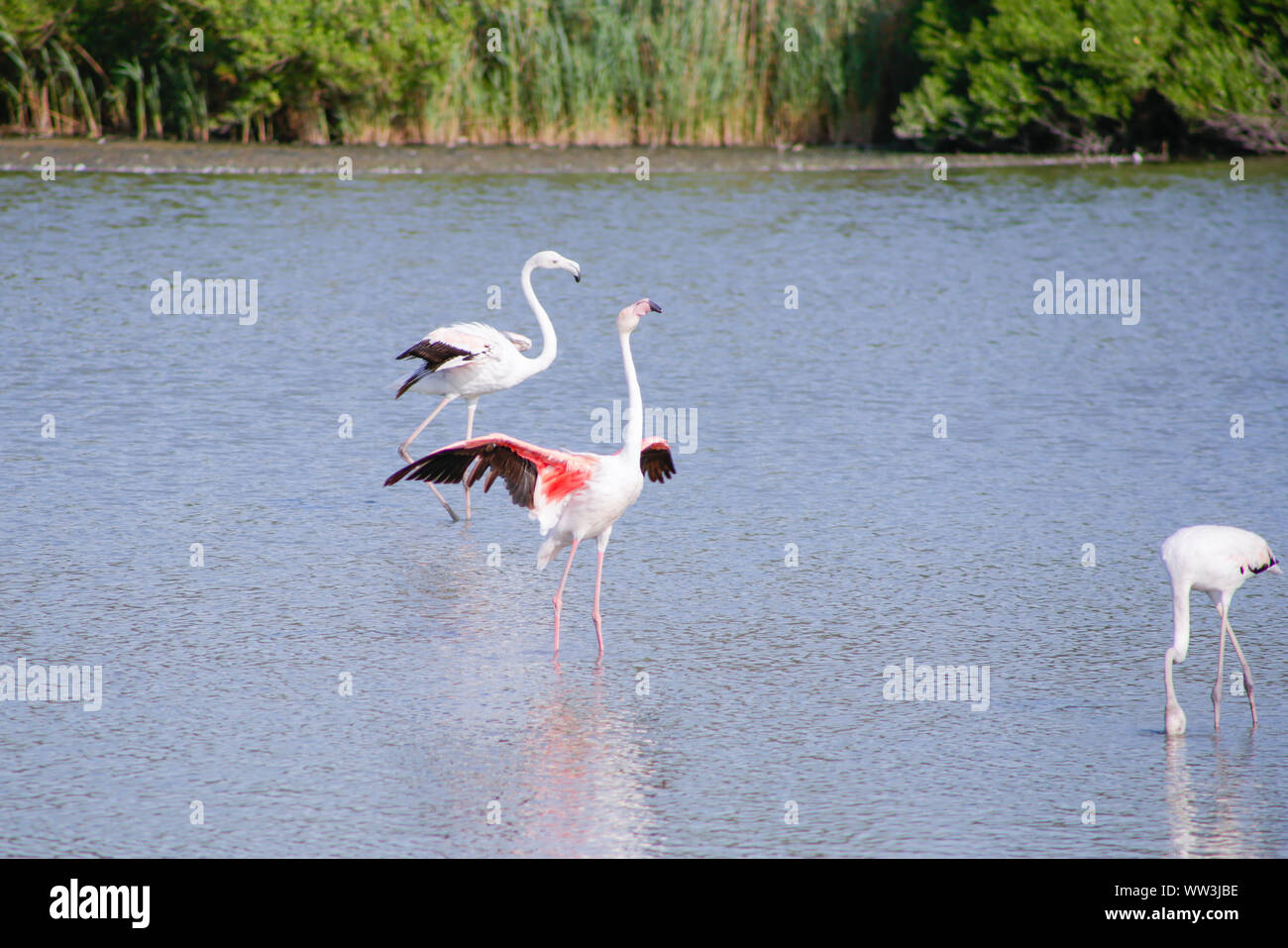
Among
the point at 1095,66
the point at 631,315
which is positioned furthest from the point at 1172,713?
the point at 1095,66

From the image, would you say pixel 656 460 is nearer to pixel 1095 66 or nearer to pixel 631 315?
pixel 631 315

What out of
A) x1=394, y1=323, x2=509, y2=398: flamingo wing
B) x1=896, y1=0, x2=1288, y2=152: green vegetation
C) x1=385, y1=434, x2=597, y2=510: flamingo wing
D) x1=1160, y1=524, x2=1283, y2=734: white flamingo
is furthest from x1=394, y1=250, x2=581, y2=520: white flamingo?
x1=896, y1=0, x2=1288, y2=152: green vegetation

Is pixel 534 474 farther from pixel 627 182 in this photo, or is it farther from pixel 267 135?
pixel 267 135

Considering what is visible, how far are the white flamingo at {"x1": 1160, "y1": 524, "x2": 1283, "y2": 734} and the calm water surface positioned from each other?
0.14 m

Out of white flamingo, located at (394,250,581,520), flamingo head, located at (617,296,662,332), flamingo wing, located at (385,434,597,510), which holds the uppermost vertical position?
flamingo head, located at (617,296,662,332)

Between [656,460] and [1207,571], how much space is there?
275 cm

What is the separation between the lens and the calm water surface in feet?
17.5

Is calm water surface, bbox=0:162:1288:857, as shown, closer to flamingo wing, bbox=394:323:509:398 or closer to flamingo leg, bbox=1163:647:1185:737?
flamingo leg, bbox=1163:647:1185:737

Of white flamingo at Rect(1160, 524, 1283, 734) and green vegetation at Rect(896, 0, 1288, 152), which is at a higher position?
green vegetation at Rect(896, 0, 1288, 152)

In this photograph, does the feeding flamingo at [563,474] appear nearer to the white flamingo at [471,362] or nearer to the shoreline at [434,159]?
the white flamingo at [471,362]

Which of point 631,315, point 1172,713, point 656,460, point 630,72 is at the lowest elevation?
point 1172,713

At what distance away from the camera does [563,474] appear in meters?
6.87

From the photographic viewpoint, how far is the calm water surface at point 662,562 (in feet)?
17.5

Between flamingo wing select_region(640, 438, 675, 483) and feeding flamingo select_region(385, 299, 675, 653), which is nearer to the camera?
feeding flamingo select_region(385, 299, 675, 653)
